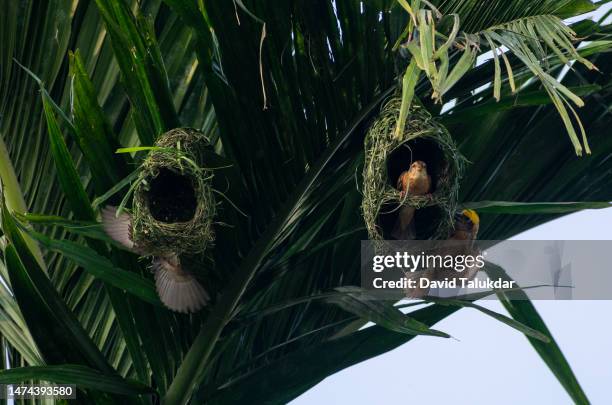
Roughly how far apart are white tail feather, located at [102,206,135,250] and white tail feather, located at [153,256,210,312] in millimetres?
79

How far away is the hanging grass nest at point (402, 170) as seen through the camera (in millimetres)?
2553

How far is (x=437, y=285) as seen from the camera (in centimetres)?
262

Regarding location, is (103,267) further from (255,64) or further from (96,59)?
(96,59)

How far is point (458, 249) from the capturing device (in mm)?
2643

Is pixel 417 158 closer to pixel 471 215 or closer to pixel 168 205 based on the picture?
pixel 471 215

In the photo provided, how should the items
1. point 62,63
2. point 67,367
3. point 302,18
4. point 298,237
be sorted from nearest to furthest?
point 67,367 → point 302,18 → point 298,237 → point 62,63

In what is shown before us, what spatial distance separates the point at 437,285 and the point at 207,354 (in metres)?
0.60

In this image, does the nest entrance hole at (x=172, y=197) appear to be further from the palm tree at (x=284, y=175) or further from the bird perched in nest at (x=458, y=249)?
the bird perched in nest at (x=458, y=249)

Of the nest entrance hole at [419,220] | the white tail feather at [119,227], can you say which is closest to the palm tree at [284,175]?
the white tail feather at [119,227]

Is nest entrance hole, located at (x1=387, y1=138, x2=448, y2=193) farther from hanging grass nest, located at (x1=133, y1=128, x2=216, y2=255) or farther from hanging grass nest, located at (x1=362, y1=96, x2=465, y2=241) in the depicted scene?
hanging grass nest, located at (x1=133, y1=128, x2=216, y2=255)

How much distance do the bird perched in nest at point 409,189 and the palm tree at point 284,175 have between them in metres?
0.15

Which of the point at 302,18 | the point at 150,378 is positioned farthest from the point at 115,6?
the point at 150,378

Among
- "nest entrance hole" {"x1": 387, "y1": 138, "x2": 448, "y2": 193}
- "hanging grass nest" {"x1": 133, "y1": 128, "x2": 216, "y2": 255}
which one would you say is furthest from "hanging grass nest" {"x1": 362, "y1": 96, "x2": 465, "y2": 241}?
"hanging grass nest" {"x1": 133, "y1": 128, "x2": 216, "y2": 255}

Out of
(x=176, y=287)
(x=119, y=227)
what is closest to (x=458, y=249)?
(x=176, y=287)
